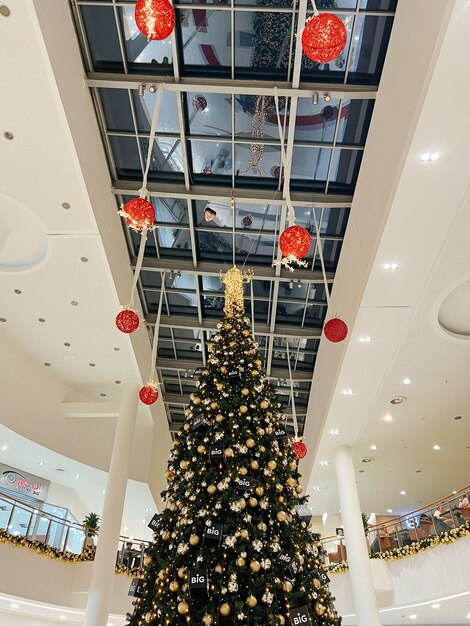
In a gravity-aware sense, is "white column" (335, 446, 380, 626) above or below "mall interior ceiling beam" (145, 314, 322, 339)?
below

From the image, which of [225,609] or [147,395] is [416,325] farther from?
[225,609]

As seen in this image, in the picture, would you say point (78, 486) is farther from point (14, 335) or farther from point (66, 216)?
point (66, 216)

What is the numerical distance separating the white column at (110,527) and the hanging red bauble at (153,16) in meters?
9.71

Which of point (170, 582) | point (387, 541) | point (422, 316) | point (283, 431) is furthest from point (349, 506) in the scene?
point (170, 582)

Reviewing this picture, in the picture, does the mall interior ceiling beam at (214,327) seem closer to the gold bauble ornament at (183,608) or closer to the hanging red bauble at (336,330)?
the hanging red bauble at (336,330)

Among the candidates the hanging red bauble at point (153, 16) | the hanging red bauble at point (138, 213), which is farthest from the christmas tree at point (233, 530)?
the hanging red bauble at point (153, 16)

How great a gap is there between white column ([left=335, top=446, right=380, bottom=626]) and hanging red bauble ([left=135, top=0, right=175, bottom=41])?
11089 millimetres

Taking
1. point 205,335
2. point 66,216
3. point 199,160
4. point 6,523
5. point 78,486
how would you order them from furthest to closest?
point 78,486
point 205,335
point 199,160
point 6,523
point 66,216

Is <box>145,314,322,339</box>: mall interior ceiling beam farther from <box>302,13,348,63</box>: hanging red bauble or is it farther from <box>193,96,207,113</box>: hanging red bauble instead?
<box>302,13,348,63</box>: hanging red bauble

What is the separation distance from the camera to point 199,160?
967 centimetres

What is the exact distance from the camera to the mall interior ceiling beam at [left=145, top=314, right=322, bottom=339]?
13.1 metres

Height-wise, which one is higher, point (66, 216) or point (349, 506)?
point (66, 216)

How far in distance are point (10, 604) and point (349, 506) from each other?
26.1 ft

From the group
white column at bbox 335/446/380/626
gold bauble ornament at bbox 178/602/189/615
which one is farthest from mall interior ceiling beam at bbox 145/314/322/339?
gold bauble ornament at bbox 178/602/189/615
